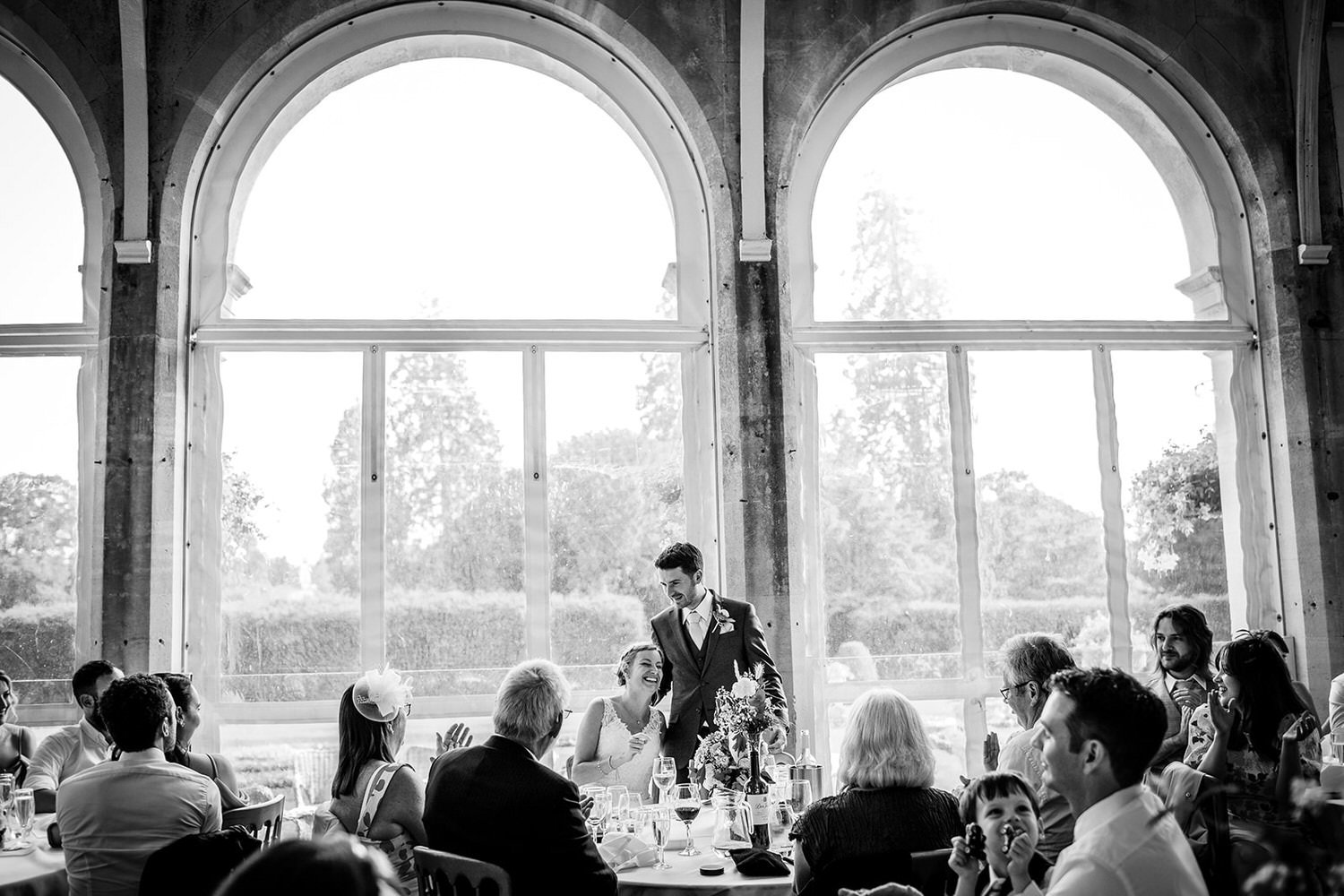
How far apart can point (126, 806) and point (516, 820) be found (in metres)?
1.19

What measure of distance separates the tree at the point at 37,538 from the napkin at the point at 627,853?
179 inches

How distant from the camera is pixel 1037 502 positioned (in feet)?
23.8

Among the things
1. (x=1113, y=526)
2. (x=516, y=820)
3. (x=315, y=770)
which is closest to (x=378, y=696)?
(x=516, y=820)

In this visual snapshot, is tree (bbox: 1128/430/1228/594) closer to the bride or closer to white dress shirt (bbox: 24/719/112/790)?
the bride

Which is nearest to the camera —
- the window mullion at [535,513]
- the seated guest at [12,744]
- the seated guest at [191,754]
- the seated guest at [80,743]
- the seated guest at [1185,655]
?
the seated guest at [191,754]

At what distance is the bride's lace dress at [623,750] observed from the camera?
4863 mm

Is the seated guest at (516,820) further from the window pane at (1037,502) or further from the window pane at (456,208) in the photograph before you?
the window pane at (1037,502)

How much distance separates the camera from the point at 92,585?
6.47m

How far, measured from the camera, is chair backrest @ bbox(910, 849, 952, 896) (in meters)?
Answer: 2.79

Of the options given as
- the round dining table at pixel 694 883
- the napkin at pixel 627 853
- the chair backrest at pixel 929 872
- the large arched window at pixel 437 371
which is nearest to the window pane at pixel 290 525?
the large arched window at pixel 437 371

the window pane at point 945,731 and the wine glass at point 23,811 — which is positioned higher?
the wine glass at point 23,811

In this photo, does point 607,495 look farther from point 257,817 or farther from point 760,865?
point 760,865

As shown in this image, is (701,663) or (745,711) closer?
(745,711)

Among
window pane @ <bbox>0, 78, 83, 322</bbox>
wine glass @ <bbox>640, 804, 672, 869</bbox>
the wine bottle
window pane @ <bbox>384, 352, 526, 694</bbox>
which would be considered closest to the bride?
the wine bottle
